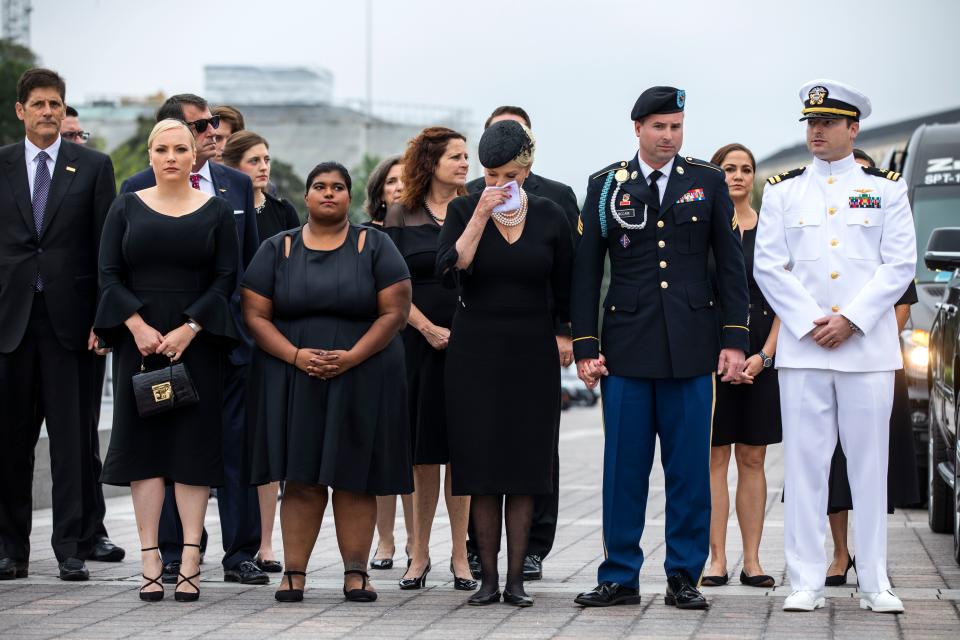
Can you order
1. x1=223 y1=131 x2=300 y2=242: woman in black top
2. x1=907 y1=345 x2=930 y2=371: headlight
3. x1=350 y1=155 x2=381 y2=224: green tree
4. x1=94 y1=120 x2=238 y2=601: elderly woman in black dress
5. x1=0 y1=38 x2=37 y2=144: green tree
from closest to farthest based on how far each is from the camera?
x1=94 y1=120 x2=238 y2=601: elderly woman in black dress < x1=223 y1=131 x2=300 y2=242: woman in black top < x1=907 y1=345 x2=930 y2=371: headlight < x1=0 y1=38 x2=37 y2=144: green tree < x1=350 y1=155 x2=381 y2=224: green tree

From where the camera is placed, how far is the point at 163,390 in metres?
7.67

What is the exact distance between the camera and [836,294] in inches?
283

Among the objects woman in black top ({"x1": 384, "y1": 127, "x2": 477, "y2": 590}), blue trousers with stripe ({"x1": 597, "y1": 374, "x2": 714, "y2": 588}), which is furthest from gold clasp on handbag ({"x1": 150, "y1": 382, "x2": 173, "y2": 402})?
blue trousers with stripe ({"x1": 597, "y1": 374, "x2": 714, "y2": 588})

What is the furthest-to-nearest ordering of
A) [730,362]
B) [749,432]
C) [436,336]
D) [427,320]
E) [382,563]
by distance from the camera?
[382,563] → [427,320] → [436,336] → [749,432] → [730,362]

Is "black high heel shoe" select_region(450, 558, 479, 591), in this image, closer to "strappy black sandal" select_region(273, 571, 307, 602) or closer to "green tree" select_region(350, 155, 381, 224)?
"strappy black sandal" select_region(273, 571, 307, 602)

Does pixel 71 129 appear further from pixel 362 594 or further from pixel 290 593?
pixel 362 594

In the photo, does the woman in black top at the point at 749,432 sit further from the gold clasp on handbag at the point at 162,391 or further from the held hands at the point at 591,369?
the gold clasp on handbag at the point at 162,391

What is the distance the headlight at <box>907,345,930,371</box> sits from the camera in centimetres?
1263

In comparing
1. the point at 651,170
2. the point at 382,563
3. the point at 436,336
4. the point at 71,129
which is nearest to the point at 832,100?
the point at 651,170

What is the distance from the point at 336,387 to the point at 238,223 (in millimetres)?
1721

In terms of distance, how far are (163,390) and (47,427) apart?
49.4 inches

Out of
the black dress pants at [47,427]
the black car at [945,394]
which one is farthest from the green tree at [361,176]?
the black dress pants at [47,427]

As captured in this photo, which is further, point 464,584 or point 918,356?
point 918,356

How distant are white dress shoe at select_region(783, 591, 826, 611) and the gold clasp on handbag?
2972 millimetres
